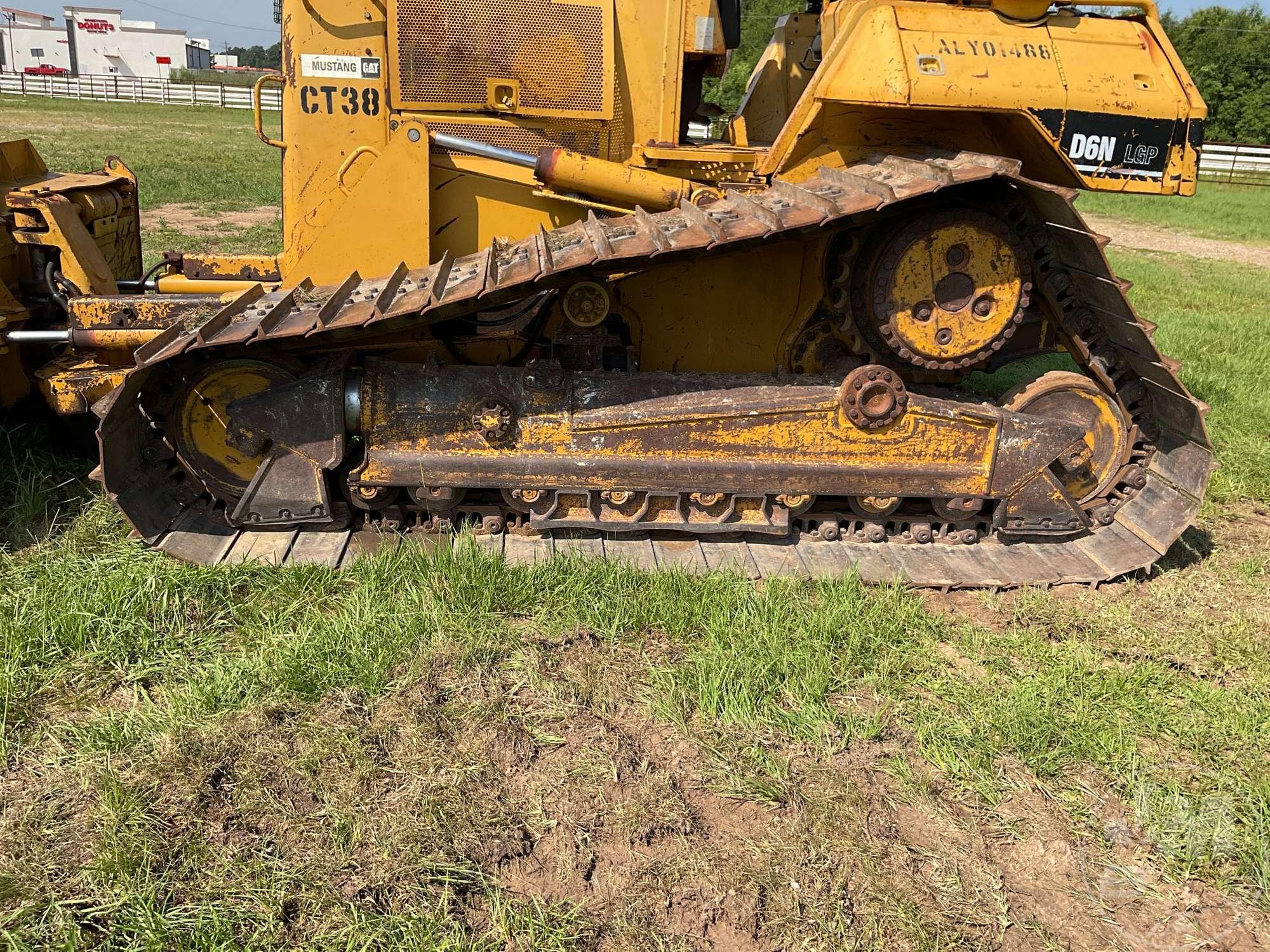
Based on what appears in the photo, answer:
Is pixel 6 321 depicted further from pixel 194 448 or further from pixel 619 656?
pixel 619 656

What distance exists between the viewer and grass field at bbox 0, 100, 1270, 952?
264 centimetres

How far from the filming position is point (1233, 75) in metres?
38.8

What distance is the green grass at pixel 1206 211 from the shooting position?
18.6 meters

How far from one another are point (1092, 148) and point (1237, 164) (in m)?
31.2

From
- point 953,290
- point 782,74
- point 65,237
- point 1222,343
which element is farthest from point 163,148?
point 953,290

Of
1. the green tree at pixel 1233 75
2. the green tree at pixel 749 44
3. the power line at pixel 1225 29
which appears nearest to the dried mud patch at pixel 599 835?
the green tree at pixel 749 44

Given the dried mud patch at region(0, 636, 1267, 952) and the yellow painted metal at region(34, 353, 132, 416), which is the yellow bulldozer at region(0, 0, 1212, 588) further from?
the dried mud patch at region(0, 636, 1267, 952)

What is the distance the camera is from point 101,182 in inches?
236

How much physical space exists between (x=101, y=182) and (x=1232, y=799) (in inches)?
268

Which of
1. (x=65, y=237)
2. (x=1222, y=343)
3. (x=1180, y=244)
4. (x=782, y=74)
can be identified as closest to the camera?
(x=65, y=237)

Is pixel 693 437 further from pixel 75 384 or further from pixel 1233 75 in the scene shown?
pixel 1233 75

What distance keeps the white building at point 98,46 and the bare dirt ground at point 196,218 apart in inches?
3714

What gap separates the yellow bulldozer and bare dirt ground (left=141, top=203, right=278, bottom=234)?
8.79 m

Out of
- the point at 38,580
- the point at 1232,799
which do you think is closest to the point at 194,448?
the point at 38,580
